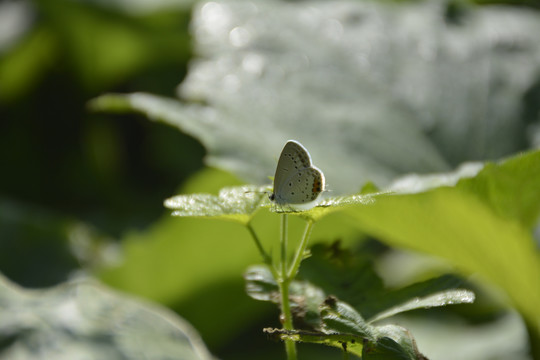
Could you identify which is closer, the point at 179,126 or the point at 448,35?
the point at 179,126

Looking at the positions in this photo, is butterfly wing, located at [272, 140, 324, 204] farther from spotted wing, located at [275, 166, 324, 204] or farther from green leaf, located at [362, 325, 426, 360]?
Result: green leaf, located at [362, 325, 426, 360]

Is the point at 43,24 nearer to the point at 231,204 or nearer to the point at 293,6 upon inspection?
the point at 293,6

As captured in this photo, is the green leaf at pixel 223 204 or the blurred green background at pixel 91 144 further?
the blurred green background at pixel 91 144

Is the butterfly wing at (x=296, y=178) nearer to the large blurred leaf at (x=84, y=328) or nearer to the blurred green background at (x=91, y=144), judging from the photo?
the large blurred leaf at (x=84, y=328)

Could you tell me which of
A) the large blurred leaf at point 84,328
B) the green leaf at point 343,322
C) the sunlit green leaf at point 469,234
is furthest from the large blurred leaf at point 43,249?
the green leaf at point 343,322

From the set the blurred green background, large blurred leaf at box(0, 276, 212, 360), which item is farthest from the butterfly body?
the blurred green background

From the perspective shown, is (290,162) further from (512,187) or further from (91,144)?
(91,144)

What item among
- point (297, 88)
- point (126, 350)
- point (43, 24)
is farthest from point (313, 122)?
point (43, 24)
